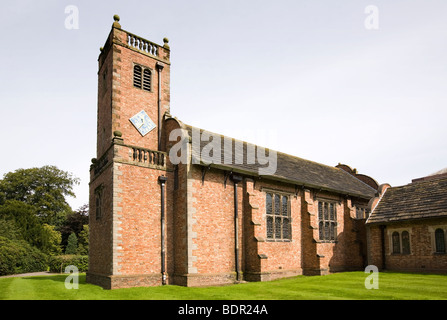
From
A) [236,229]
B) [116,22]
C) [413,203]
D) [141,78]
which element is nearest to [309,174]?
[413,203]

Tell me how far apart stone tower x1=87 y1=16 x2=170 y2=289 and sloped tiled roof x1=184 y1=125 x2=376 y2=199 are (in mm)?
2779

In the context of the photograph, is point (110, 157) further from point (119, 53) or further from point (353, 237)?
point (353, 237)

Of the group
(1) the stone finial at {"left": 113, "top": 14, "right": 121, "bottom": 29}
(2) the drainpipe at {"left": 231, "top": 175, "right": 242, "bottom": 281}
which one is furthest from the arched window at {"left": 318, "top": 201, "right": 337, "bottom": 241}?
(1) the stone finial at {"left": 113, "top": 14, "right": 121, "bottom": 29}

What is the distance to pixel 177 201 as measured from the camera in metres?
19.9

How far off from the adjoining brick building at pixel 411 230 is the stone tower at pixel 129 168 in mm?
16549

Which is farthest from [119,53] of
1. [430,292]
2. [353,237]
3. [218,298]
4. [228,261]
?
[353,237]

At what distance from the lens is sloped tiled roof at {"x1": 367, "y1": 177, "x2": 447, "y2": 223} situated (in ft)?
80.0

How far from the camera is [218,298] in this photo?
44.8ft

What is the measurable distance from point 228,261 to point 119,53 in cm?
1403

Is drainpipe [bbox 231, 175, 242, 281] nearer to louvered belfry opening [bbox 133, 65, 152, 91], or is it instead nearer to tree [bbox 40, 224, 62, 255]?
louvered belfry opening [bbox 133, 65, 152, 91]

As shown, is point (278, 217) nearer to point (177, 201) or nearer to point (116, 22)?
point (177, 201)

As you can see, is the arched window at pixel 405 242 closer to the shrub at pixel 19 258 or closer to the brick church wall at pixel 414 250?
the brick church wall at pixel 414 250

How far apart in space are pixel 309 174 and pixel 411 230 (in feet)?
27.2
